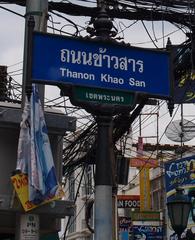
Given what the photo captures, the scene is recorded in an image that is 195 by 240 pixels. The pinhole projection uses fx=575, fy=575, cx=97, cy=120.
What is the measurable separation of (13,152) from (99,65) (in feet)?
6.31

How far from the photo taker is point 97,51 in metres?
5.23

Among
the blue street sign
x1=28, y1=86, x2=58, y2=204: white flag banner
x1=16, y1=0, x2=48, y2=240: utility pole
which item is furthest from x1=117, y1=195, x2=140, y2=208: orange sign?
the blue street sign

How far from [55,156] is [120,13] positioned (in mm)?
3398

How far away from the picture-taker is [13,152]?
6.59m

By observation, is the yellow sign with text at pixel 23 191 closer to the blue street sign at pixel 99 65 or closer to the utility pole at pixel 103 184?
the utility pole at pixel 103 184

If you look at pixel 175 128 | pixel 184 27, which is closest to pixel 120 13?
pixel 184 27

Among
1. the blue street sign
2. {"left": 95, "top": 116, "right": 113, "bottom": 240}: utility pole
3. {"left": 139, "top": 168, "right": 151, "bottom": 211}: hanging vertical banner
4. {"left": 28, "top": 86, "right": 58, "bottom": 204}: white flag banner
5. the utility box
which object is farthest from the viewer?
{"left": 139, "top": 168, "right": 151, "bottom": 211}: hanging vertical banner

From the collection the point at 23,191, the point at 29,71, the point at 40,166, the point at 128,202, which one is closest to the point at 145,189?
the point at 128,202

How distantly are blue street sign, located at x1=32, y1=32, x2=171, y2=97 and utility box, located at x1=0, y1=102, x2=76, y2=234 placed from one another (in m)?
1.57

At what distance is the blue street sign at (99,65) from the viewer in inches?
197

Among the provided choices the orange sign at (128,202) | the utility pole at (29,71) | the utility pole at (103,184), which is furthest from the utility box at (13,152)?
the orange sign at (128,202)

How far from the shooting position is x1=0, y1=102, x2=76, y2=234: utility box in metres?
6.21

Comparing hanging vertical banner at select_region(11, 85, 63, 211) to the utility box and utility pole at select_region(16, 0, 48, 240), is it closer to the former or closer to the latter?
utility pole at select_region(16, 0, 48, 240)

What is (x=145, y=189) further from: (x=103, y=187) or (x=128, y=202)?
(x=103, y=187)
